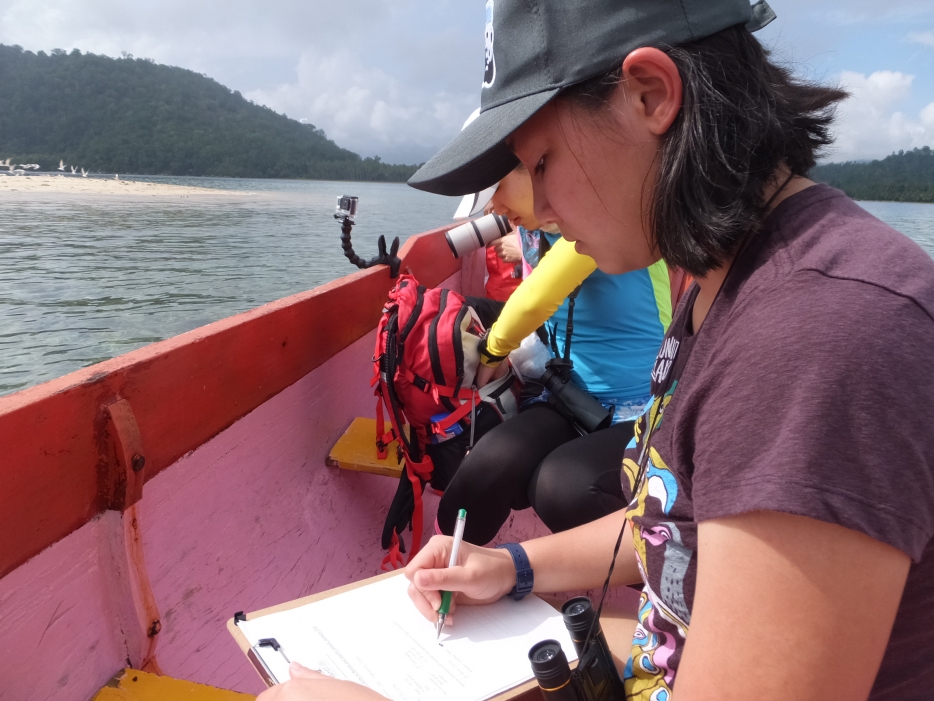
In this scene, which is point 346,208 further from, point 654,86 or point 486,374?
point 654,86

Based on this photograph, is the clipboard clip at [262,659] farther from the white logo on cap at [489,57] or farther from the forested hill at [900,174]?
the forested hill at [900,174]

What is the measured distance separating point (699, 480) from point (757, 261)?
23 cm

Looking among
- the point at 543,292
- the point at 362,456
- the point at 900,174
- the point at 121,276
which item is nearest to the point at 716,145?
the point at 543,292

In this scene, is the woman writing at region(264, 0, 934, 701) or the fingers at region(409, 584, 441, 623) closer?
the woman writing at region(264, 0, 934, 701)

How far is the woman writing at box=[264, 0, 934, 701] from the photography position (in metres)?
0.46

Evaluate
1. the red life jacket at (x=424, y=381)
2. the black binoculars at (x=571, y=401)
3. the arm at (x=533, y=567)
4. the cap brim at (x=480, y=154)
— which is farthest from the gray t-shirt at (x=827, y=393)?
the red life jacket at (x=424, y=381)

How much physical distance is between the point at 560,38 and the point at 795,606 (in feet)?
1.98

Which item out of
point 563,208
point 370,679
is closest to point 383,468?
point 370,679

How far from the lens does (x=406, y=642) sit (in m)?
0.94

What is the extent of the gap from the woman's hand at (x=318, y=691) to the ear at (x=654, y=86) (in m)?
0.74

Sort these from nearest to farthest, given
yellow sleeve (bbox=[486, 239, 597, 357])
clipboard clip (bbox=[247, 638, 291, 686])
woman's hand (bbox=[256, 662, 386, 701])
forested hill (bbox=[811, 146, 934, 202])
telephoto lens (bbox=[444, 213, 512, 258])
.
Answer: woman's hand (bbox=[256, 662, 386, 701])
clipboard clip (bbox=[247, 638, 291, 686])
yellow sleeve (bbox=[486, 239, 597, 357])
telephoto lens (bbox=[444, 213, 512, 258])
forested hill (bbox=[811, 146, 934, 202])

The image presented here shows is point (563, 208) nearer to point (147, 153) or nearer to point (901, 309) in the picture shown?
point (901, 309)

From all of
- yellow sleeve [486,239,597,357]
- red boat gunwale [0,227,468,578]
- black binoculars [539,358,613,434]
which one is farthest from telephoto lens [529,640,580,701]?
yellow sleeve [486,239,597,357]

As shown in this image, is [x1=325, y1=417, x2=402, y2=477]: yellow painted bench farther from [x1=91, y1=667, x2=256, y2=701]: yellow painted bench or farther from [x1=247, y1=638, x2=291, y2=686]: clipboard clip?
[x1=247, y1=638, x2=291, y2=686]: clipboard clip
